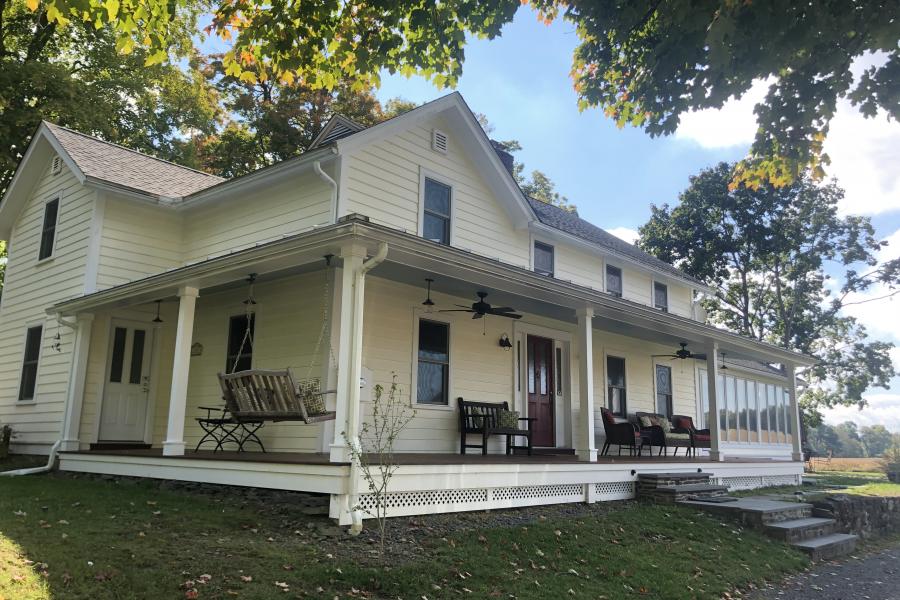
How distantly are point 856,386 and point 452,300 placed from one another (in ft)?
92.8

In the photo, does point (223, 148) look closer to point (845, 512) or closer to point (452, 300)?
point (452, 300)

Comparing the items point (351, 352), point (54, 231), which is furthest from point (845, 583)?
point (54, 231)

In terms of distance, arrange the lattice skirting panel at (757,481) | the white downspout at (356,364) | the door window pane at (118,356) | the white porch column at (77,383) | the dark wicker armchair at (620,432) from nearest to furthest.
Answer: the white downspout at (356,364) → the white porch column at (77,383) → the door window pane at (118,356) → the dark wicker armchair at (620,432) → the lattice skirting panel at (757,481)

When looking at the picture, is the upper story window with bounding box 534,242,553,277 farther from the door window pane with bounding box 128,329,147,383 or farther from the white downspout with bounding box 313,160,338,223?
the door window pane with bounding box 128,329,147,383

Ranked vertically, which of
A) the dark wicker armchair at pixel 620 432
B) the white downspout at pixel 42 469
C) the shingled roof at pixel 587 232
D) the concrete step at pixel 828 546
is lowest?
the concrete step at pixel 828 546

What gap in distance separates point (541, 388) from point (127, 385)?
23.6ft

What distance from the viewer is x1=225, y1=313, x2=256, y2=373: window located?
430 inches

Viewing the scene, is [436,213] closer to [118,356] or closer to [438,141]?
[438,141]

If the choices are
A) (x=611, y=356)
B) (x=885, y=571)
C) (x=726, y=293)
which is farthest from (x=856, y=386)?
(x=885, y=571)

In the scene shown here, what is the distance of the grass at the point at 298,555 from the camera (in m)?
5.05

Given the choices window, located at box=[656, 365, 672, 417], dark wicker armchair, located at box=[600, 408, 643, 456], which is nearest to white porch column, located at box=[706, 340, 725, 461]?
dark wicker armchair, located at box=[600, 408, 643, 456]

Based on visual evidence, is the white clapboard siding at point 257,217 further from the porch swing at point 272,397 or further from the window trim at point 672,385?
the window trim at point 672,385

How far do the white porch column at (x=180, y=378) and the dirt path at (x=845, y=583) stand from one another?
681 centimetres

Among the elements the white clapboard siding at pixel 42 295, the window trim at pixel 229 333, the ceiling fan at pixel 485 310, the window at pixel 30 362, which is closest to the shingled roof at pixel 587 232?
the ceiling fan at pixel 485 310
